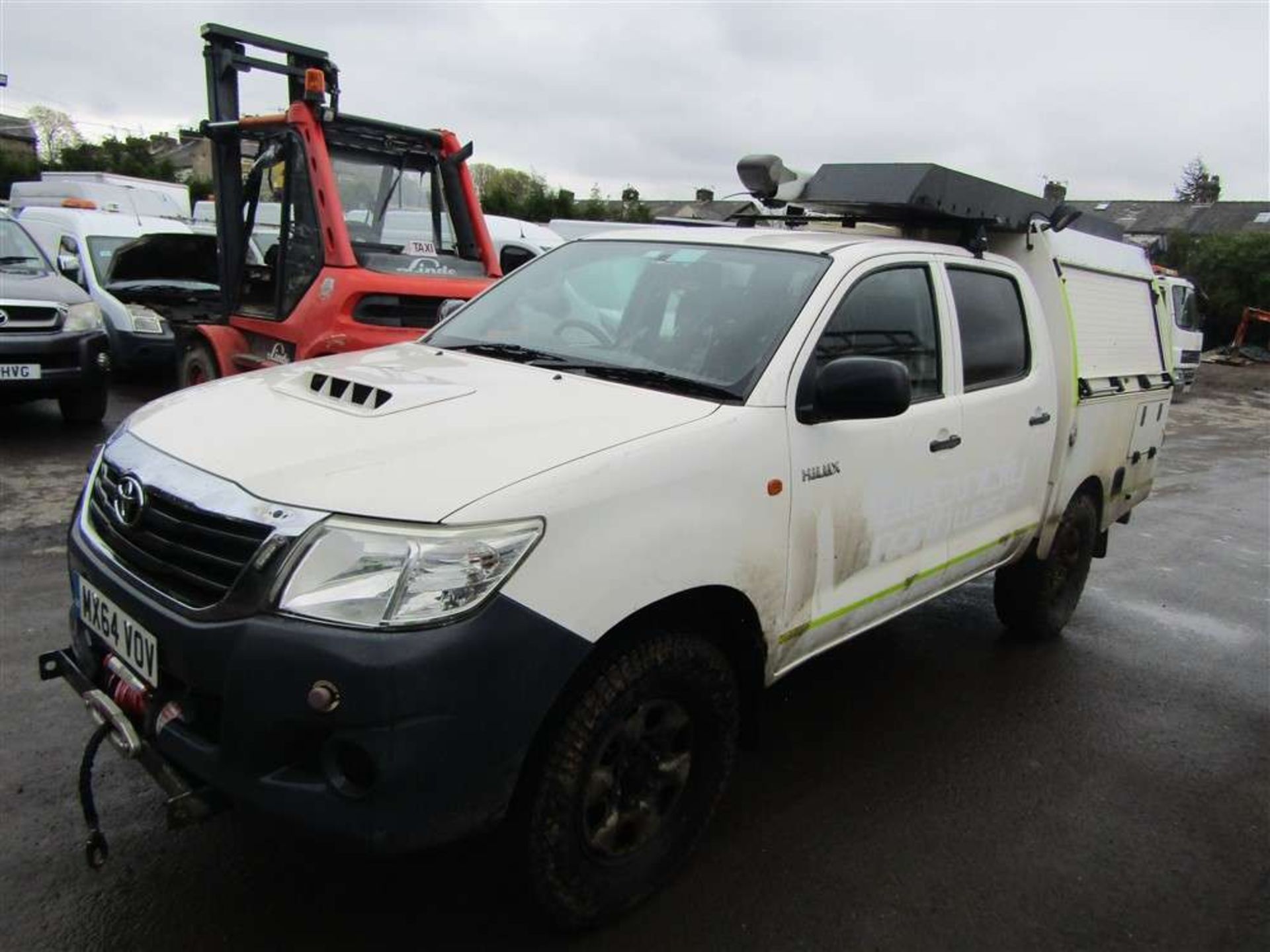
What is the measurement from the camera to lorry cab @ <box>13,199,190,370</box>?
9656 mm

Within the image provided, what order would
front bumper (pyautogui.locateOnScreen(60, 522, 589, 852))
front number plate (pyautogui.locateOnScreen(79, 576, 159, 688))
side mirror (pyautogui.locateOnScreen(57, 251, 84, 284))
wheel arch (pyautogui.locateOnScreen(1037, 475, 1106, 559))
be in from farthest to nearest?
side mirror (pyautogui.locateOnScreen(57, 251, 84, 284)), wheel arch (pyautogui.locateOnScreen(1037, 475, 1106, 559)), front number plate (pyautogui.locateOnScreen(79, 576, 159, 688)), front bumper (pyautogui.locateOnScreen(60, 522, 589, 852))

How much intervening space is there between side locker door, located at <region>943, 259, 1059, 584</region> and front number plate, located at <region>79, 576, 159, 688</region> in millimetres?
2684

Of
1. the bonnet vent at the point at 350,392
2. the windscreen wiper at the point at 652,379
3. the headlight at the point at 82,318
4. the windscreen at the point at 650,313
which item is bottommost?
the headlight at the point at 82,318

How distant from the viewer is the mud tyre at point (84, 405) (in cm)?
792

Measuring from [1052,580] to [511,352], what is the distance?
3.12 m

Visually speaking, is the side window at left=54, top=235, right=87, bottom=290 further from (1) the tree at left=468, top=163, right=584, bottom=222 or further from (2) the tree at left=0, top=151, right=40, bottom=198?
(2) the tree at left=0, top=151, right=40, bottom=198

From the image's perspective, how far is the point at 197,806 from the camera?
83.2 inches

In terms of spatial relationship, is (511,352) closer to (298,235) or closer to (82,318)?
(298,235)

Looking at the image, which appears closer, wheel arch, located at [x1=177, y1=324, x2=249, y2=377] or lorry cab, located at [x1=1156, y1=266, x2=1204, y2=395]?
wheel arch, located at [x1=177, y1=324, x2=249, y2=377]

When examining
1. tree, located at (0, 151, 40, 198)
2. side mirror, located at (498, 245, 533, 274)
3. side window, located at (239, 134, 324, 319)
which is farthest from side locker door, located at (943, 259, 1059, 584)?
tree, located at (0, 151, 40, 198)

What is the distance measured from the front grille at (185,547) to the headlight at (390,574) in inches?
6.2

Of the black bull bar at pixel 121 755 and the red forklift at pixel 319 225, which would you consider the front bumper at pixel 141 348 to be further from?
the black bull bar at pixel 121 755

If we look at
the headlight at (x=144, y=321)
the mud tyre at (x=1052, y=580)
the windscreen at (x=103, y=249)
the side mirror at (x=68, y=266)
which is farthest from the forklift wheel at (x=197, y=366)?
the mud tyre at (x=1052, y=580)

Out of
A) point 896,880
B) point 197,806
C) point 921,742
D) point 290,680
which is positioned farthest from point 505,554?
point 921,742
